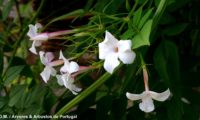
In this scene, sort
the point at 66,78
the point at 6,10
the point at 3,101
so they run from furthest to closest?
the point at 6,10 < the point at 3,101 < the point at 66,78

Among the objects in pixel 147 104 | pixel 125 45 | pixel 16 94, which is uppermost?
pixel 125 45

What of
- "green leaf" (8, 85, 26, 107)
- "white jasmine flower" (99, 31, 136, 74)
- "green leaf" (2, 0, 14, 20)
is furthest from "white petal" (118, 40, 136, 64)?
"green leaf" (2, 0, 14, 20)

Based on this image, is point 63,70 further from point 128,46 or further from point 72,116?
point 72,116

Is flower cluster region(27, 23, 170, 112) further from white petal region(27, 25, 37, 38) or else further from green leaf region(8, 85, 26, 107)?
green leaf region(8, 85, 26, 107)

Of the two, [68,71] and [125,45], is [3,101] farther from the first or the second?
[125,45]

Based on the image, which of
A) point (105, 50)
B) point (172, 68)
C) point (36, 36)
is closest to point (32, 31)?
point (36, 36)

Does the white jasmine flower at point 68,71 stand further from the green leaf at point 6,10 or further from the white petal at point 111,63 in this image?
the green leaf at point 6,10
